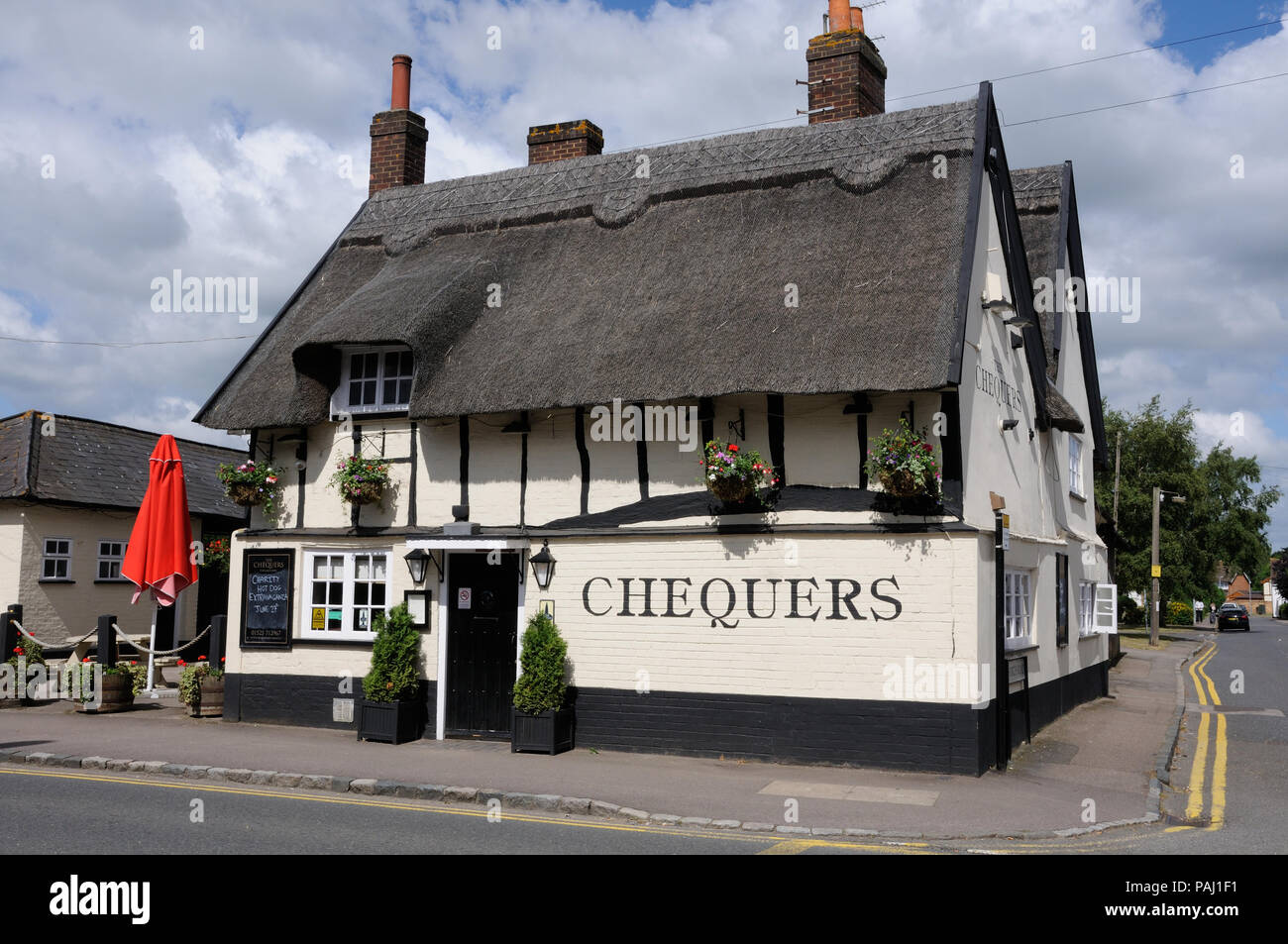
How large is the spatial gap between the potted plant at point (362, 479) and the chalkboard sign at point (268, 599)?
5.12ft

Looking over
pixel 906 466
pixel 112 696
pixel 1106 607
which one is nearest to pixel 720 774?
pixel 906 466

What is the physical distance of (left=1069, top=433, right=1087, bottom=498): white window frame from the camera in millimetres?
19641

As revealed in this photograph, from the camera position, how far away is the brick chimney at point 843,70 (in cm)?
1592

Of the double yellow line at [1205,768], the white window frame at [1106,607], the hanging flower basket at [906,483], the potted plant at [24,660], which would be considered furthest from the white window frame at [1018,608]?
the potted plant at [24,660]

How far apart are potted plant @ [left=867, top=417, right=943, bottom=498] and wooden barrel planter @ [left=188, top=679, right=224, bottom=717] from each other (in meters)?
10.1

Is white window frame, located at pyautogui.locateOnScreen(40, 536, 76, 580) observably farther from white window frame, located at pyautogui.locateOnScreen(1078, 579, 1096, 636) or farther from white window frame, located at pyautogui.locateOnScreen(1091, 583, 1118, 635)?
white window frame, located at pyautogui.locateOnScreen(1091, 583, 1118, 635)

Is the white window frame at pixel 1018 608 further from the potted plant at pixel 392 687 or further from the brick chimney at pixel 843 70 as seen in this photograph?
the potted plant at pixel 392 687

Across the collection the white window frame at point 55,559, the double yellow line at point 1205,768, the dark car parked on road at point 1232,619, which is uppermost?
the white window frame at point 55,559

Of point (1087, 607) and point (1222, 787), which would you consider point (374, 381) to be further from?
point (1087, 607)

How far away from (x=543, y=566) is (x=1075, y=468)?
37.9 feet
